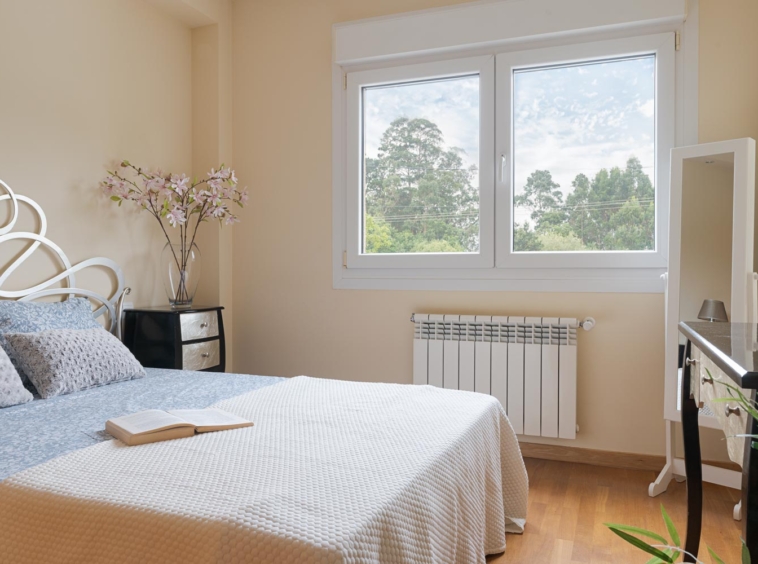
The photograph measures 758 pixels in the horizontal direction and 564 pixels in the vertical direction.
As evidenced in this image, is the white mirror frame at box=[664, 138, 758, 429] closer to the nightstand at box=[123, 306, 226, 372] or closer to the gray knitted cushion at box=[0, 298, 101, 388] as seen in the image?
the nightstand at box=[123, 306, 226, 372]

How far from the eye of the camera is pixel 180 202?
3471 mm

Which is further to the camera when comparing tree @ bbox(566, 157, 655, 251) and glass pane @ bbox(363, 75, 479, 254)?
glass pane @ bbox(363, 75, 479, 254)

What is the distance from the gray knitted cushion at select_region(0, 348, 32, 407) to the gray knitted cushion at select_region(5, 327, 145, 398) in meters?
0.08

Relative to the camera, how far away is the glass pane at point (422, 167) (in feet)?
11.1

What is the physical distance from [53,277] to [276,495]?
2.14 m

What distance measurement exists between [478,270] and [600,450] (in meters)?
1.11

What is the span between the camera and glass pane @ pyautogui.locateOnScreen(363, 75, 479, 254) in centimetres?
338

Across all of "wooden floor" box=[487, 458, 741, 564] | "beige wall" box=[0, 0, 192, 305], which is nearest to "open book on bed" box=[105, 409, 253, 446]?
"wooden floor" box=[487, 458, 741, 564]

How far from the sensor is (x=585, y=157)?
315cm

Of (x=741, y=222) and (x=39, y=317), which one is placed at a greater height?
(x=741, y=222)

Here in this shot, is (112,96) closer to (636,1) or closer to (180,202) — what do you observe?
(180,202)

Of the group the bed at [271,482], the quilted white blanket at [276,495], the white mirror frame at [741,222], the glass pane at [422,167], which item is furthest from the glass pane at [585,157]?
the quilted white blanket at [276,495]

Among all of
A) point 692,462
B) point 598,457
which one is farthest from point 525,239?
point 692,462

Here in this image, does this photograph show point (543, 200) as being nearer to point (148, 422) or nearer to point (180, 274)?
point (180, 274)
